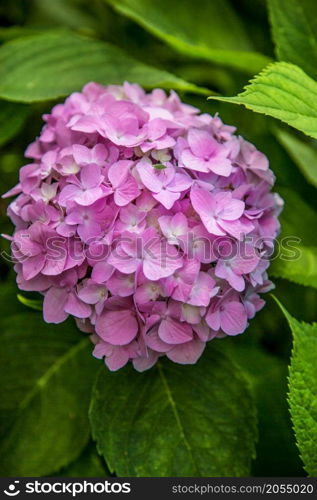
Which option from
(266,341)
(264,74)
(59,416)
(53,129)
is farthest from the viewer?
(266,341)

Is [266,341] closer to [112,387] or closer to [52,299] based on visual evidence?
[112,387]

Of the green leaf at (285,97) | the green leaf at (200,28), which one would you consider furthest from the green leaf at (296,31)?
the green leaf at (285,97)

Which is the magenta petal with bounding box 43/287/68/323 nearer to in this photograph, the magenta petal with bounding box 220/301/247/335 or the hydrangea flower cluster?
the hydrangea flower cluster

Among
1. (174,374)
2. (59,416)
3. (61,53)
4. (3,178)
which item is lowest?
(59,416)

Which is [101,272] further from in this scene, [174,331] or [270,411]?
[270,411]

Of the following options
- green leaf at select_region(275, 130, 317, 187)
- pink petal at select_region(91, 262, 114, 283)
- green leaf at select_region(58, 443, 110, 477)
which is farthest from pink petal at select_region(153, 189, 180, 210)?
green leaf at select_region(58, 443, 110, 477)

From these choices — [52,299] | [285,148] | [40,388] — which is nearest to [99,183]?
[52,299]

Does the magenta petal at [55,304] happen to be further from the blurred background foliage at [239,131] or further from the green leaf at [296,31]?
the green leaf at [296,31]
